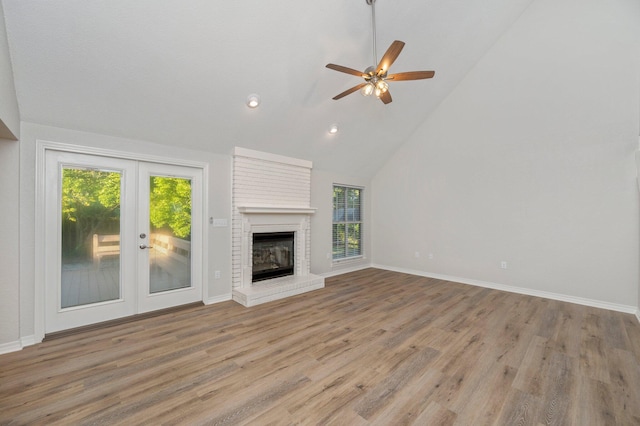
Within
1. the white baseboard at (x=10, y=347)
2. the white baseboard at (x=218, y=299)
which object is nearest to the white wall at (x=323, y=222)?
the white baseboard at (x=218, y=299)

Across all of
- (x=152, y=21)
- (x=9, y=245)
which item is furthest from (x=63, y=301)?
(x=152, y=21)

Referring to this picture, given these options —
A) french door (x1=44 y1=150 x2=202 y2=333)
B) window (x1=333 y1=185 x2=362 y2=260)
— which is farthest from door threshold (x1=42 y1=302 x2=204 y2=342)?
window (x1=333 y1=185 x2=362 y2=260)

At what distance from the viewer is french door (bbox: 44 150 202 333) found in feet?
9.61

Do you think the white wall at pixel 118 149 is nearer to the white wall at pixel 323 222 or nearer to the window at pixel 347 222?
the white wall at pixel 323 222

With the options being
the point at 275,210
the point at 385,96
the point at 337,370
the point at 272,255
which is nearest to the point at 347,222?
the point at 272,255

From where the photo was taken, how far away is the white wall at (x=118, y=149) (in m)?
2.71

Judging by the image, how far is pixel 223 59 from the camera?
291cm

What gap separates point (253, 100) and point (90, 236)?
255cm

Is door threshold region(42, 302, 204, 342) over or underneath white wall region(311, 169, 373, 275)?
underneath

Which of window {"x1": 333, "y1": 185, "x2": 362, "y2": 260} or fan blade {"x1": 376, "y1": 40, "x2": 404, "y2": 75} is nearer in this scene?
fan blade {"x1": 376, "y1": 40, "x2": 404, "y2": 75}

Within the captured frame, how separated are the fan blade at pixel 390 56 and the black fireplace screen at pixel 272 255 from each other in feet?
10.2

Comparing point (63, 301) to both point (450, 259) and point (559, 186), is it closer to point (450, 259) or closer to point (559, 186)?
point (450, 259)

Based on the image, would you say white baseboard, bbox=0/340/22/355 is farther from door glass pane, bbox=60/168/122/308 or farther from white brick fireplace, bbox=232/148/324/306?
white brick fireplace, bbox=232/148/324/306

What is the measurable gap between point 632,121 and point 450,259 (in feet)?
10.8
